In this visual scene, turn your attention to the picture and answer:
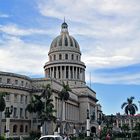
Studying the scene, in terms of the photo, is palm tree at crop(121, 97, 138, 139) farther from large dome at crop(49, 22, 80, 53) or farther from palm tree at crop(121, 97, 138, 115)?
large dome at crop(49, 22, 80, 53)

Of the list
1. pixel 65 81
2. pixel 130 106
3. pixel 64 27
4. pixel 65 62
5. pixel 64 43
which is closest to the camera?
pixel 130 106

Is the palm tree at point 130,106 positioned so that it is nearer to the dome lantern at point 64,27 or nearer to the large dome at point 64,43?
the large dome at point 64,43

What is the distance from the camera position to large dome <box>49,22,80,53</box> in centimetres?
14238

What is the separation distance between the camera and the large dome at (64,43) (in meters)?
142

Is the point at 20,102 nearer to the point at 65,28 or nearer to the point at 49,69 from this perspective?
the point at 49,69

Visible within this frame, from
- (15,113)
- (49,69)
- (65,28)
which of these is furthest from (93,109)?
(15,113)

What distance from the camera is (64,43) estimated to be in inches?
5620

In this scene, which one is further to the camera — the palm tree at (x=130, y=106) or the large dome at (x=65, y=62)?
the large dome at (x=65, y=62)

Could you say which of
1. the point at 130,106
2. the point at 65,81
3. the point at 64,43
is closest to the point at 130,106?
the point at 130,106

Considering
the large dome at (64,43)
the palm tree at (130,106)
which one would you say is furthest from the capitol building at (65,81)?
the palm tree at (130,106)

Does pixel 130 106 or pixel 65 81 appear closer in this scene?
pixel 130 106

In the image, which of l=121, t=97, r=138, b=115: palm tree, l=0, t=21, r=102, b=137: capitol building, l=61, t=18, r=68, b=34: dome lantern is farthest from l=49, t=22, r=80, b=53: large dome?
l=121, t=97, r=138, b=115: palm tree

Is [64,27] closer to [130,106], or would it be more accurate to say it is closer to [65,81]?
[65,81]

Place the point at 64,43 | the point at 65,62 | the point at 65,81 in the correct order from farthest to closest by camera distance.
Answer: the point at 64,43 < the point at 65,62 < the point at 65,81
